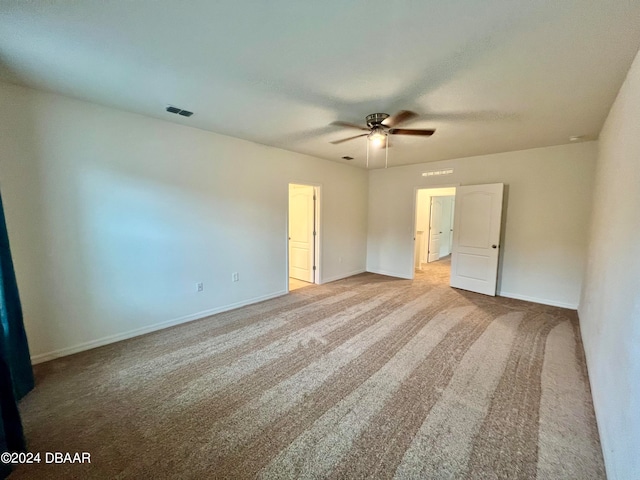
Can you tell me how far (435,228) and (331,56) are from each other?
284 inches

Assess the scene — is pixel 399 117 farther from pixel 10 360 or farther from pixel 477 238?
pixel 10 360

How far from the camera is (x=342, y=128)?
10.9 ft

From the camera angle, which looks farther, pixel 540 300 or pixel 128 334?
pixel 540 300

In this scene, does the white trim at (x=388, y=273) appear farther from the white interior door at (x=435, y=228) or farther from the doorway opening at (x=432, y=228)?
the white interior door at (x=435, y=228)

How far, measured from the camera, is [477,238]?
4820mm

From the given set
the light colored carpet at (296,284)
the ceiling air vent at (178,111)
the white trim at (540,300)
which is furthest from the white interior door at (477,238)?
the ceiling air vent at (178,111)

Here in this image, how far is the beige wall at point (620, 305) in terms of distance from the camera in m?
1.29

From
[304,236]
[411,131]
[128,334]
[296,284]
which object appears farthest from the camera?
[304,236]

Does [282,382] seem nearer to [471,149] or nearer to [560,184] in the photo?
[471,149]

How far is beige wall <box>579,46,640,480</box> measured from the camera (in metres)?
1.29

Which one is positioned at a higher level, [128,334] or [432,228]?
[432,228]

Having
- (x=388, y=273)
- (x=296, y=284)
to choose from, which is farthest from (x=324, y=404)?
(x=388, y=273)

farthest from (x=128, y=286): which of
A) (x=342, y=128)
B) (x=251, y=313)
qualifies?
(x=342, y=128)

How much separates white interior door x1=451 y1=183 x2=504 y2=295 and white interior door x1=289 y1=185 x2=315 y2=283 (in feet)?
9.58
